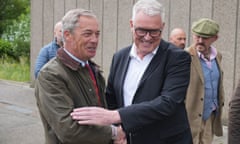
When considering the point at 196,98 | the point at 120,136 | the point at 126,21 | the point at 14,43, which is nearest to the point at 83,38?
the point at 120,136

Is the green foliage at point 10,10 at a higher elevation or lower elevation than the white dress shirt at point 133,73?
higher

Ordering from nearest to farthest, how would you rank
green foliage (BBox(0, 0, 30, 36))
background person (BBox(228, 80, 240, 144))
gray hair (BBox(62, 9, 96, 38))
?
1. background person (BBox(228, 80, 240, 144))
2. gray hair (BBox(62, 9, 96, 38))
3. green foliage (BBox(0, 0, 30, 36))

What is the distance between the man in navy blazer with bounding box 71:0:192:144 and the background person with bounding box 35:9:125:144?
0.07 m

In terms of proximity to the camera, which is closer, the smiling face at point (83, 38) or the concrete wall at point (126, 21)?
the smiling face at point (83, 38)

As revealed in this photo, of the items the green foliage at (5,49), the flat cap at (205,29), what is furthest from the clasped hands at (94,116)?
the green foliage at (5,49)

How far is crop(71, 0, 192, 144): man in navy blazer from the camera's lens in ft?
7.11

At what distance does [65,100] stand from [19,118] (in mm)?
5469

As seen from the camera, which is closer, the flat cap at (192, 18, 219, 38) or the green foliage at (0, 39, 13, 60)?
the flat cap at (192, 18, 219, 38)

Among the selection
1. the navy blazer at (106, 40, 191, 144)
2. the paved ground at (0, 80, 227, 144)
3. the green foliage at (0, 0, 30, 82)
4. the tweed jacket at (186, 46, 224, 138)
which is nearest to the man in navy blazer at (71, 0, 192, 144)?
the navy blazer at (106, 40, 191, 144)

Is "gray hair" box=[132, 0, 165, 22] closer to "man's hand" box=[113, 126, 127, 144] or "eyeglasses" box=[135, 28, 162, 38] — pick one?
"eyeglasses" box=[135, 28, 162, 38]

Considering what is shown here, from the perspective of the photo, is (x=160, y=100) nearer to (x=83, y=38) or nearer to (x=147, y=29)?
(x=147, y=29)

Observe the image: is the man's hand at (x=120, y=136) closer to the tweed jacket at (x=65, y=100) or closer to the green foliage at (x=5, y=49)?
the tweed jacket at (x=65, y=100)

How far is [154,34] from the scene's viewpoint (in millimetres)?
2242

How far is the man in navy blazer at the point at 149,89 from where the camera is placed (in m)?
2.17
